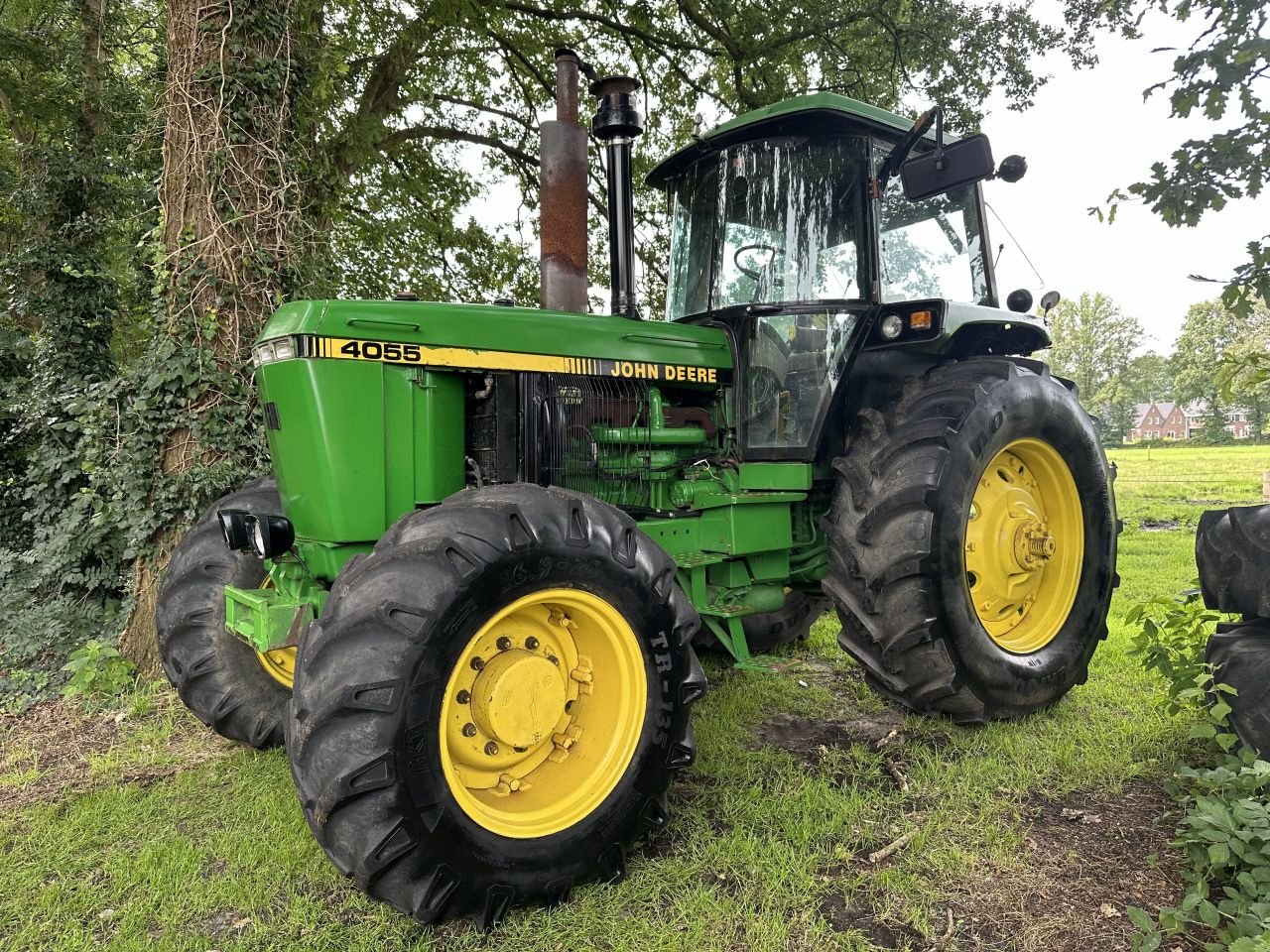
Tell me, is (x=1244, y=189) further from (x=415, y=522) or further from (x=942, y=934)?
(x=415, y=522)

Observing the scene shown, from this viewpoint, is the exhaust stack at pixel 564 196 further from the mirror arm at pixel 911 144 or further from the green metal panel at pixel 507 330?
the mirror arm at pixel 911 144

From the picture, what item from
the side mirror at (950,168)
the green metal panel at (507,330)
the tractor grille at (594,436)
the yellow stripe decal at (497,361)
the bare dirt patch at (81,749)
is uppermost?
the side mirror at (950,168)

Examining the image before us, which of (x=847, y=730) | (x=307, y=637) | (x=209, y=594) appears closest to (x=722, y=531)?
(x=847, y=730)

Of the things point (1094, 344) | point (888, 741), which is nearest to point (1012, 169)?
point (888, 741)

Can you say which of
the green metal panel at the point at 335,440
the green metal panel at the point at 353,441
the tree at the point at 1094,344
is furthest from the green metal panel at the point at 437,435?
the tree at the point at 1094,344

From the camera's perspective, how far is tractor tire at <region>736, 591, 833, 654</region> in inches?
184

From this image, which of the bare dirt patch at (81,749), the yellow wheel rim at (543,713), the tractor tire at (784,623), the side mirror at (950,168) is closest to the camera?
the yellow wheel rim at (543,713)

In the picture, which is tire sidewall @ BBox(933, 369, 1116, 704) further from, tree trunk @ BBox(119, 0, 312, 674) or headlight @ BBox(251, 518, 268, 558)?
tree trunk @ BBox(119, 0, 312, 674)

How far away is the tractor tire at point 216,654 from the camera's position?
3.24 m

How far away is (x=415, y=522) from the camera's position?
2305mm

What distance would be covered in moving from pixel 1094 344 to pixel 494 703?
60016mm

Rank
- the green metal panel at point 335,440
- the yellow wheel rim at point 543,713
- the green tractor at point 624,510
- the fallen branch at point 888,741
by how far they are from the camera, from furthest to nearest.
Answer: the fallen branch at point 888,741 < the green metal panel at point 335,440 < the yellow wheel rim at point 543,713 < the green tractor at point 624,510

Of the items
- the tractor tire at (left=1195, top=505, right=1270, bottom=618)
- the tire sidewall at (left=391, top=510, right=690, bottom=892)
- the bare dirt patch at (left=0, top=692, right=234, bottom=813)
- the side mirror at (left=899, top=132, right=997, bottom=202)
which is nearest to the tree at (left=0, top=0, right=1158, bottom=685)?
the bare dirt patch at (left=0, top=692, right=234, bottom=813)

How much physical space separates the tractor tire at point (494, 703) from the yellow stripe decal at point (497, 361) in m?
0.68
